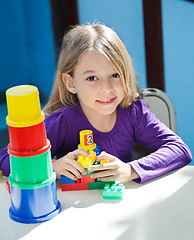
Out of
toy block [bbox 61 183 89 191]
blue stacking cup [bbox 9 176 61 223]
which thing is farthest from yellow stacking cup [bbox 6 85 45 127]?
toy block [bbox 61 183 89 191]

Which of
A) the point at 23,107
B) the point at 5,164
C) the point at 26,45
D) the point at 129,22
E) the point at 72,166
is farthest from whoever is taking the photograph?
the point at 26,45

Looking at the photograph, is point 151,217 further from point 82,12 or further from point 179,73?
point 82,12

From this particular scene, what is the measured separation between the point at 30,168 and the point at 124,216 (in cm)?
25

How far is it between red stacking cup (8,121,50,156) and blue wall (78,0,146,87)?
1562 millimetres

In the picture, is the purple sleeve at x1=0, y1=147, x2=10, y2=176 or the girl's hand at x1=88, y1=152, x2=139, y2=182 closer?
the girl's hand at x1=88, y1=152, x2=139, y2=182

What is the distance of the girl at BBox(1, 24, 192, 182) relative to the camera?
3.72 feet

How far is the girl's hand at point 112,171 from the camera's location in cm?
107

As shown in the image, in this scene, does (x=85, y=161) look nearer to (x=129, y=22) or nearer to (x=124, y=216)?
(x=124, y=216)

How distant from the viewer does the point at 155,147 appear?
1.35m

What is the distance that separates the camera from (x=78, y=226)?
0.93 m

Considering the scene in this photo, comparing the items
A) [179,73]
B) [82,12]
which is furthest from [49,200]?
[82,12]

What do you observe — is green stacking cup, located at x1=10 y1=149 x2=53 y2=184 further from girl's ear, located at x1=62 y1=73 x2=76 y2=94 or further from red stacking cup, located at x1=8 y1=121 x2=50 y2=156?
girl's ear, located at x1=62 y1=73 x2=76 y2=94

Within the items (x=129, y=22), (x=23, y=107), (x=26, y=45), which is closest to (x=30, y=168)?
(x=23, y=107)

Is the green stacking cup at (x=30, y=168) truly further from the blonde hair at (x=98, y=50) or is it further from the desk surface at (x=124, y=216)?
the blonde hair at (x=98, y=50)
